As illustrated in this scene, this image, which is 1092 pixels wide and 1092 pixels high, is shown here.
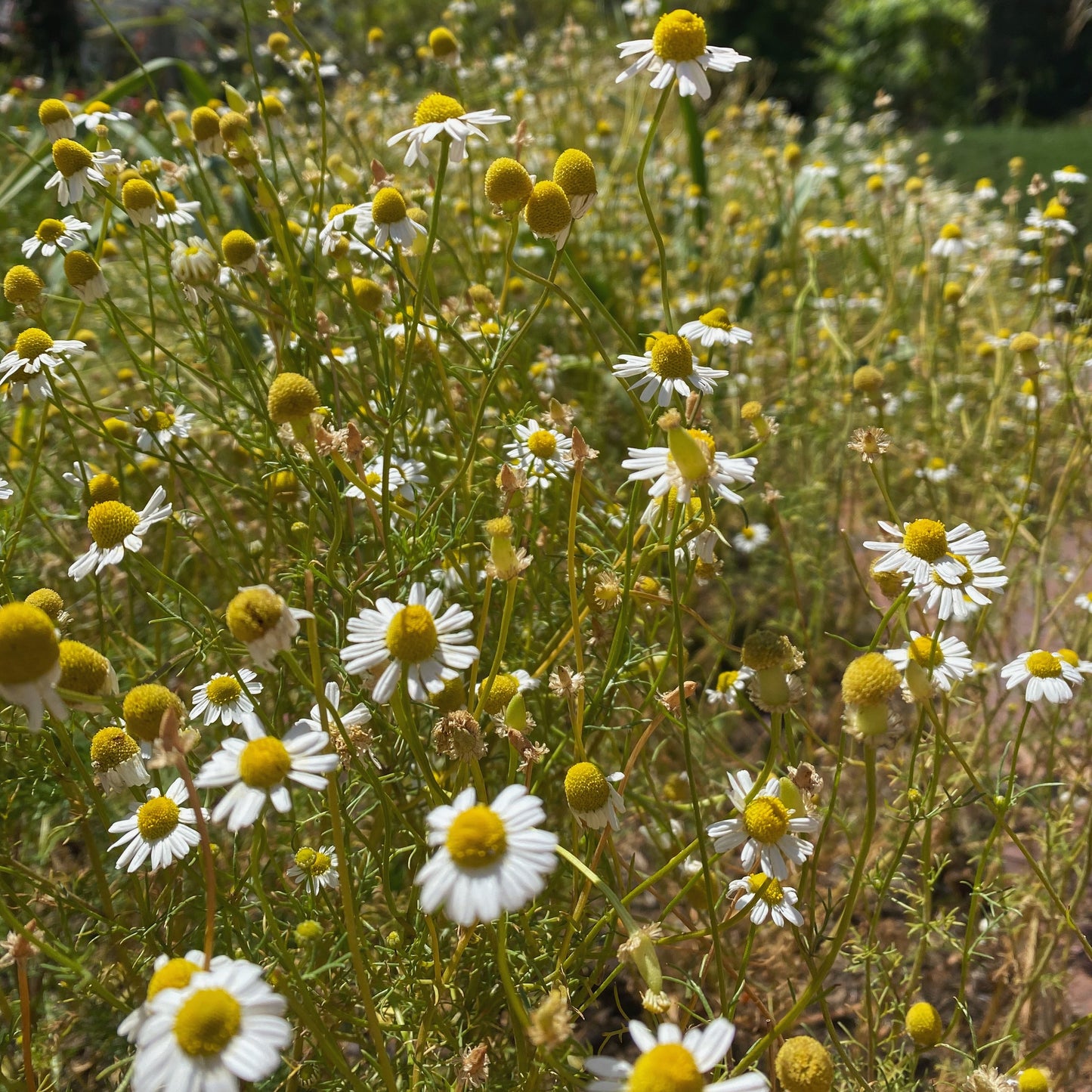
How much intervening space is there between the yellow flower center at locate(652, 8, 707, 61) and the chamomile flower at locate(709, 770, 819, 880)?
0.71m

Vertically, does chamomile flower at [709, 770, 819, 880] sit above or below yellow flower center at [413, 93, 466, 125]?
below

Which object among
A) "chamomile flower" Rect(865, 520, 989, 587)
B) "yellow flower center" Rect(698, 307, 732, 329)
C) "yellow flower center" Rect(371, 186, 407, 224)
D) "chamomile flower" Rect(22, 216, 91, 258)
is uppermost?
"yellow flower center" Rect(371, 186, 407, 224)

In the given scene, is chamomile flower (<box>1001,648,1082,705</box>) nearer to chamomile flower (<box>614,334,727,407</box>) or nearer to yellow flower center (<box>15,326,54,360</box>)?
chamomile flower (<box>614,334,727,407</box>)

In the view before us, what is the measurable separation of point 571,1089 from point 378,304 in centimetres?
90

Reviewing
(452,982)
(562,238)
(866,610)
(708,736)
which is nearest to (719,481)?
(562,238)

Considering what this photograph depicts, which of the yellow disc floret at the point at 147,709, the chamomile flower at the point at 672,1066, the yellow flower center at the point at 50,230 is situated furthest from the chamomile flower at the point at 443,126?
the chamomile flower at the point at 672,1066

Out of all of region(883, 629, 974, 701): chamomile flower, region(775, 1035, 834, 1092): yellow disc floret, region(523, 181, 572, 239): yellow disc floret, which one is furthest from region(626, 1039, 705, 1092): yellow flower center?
region(523, 181, 572, 239): yellow disc floret

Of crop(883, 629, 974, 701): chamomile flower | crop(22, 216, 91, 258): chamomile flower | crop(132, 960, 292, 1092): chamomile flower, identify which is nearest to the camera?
crop(132, 960, 292, 1092): chamomile flower

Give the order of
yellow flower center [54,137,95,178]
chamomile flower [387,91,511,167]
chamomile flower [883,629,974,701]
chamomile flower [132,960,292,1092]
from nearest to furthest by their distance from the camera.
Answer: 1. chamomile flower [132,960,292,1092]
2. chamomile flower [883,629,974,701]
3. chamomile flower [387,91,511,167]
4. yellow flower center [54,137,95,178]

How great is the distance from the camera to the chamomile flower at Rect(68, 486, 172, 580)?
91cm

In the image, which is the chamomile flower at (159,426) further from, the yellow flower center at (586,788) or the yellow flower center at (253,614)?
the yellow flower center at (586,788)

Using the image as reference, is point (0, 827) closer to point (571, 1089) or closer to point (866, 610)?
point (571, 1089)

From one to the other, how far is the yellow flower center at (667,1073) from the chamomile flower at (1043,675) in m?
0.61

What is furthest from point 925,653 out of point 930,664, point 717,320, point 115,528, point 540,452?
point 115,528
